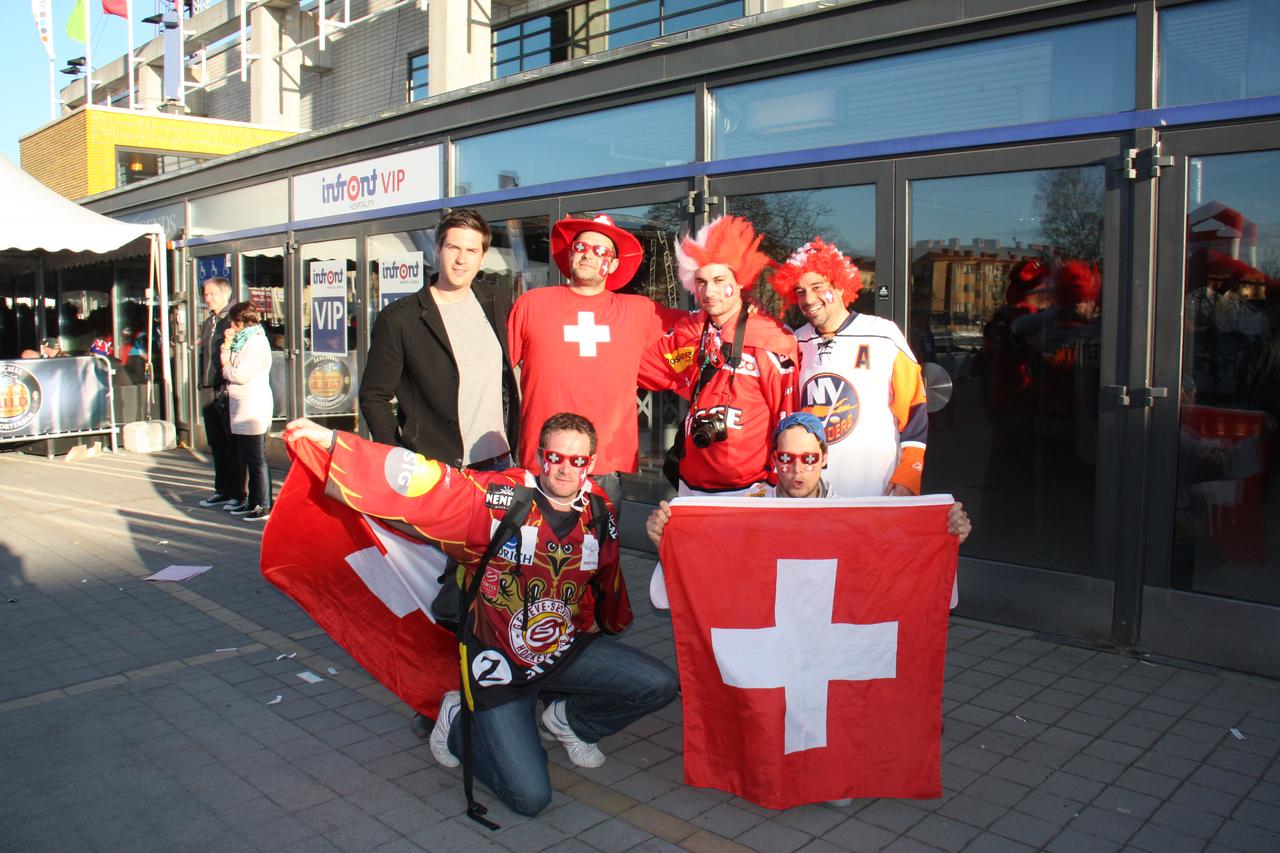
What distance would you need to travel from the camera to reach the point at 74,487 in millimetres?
9922

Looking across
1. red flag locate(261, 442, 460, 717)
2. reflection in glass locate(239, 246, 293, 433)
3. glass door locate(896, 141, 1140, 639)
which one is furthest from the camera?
reflection in glass locate(239, 246, 293, 433)

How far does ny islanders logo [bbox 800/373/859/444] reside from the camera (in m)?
3.77

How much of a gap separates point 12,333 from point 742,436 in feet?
57.0

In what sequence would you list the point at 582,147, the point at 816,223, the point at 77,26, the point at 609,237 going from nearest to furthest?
the point at 609,237
the point at 816,223
the point at 582,147
the point at 77,26

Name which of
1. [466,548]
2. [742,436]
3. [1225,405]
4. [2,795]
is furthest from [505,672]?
[1225,405]

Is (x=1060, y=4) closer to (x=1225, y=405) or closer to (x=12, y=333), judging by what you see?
(x=1225, y=405)

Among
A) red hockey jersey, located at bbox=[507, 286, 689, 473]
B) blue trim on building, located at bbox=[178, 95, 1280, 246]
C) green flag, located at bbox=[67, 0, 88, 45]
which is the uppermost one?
green flag, located at bbox=[67, 0, 88, 45]

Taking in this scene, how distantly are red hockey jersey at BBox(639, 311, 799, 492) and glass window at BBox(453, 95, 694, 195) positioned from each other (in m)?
3.11

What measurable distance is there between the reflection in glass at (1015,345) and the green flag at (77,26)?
21011mm

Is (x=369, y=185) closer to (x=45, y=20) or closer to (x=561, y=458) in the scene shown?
(x=561, y=458)

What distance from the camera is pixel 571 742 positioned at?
3689mm

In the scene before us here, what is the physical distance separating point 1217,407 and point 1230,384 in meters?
0.12

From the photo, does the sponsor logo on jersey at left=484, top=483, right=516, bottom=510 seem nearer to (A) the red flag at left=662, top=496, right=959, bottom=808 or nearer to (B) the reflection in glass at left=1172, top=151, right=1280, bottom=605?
(A) the red flag at left=662, top=496, right=959, bottom=808

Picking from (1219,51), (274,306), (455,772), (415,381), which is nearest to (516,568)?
(455,772)
